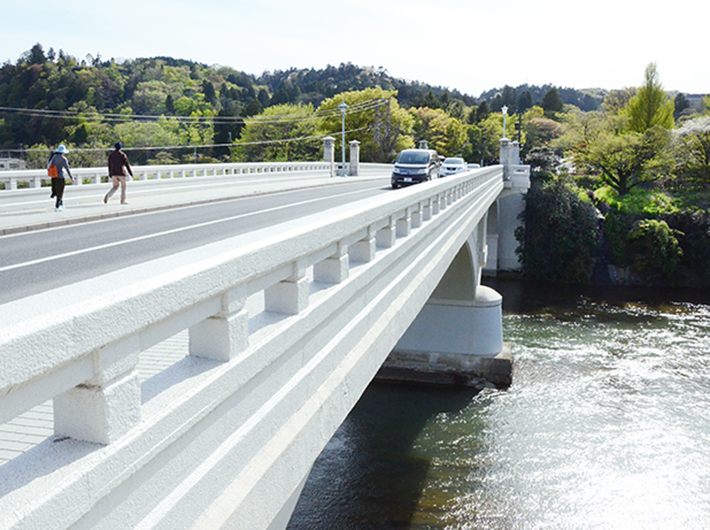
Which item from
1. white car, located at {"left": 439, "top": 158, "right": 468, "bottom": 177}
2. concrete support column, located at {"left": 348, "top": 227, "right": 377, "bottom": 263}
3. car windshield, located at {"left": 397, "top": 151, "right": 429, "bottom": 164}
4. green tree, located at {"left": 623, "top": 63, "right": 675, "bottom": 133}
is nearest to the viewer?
concrete support column, located at {"left": 348, "top": 227, "right": 377, "bottom": 263}

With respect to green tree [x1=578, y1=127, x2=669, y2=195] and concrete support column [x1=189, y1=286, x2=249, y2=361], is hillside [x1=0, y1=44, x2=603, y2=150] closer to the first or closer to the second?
green tree [x1=578, y1=127, x2=669, y2=195]

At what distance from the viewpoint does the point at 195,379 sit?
2855 mm

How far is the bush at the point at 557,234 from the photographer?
4119cm

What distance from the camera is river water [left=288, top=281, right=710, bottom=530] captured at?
13.5 metres

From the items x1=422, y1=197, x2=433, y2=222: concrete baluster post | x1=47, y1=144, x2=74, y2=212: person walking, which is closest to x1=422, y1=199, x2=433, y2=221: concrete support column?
x1=422, y1=197, x2=433, y2=222: concrete baluster post

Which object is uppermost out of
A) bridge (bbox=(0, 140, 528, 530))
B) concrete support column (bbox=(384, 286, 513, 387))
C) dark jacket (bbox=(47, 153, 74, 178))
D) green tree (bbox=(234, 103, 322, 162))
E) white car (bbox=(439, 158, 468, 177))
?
green tree (bbox=(234, 103, 322, 162))

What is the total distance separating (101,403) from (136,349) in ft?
0.80

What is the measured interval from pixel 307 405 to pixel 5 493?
2.44 metres

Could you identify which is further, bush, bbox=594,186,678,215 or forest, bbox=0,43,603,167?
forest, bbox=0,43,603,167

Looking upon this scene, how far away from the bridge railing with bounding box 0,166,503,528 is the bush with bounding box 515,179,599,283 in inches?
1550

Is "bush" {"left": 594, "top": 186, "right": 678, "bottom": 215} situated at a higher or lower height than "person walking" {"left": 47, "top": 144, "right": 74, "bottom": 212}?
lower

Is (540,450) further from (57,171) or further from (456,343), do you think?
(57,171)

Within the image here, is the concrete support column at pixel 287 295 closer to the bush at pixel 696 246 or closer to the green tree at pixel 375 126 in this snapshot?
the bush at pixel 696 246

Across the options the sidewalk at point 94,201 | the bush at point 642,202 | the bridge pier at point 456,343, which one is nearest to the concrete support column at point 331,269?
the sidewalk at point 94,201
